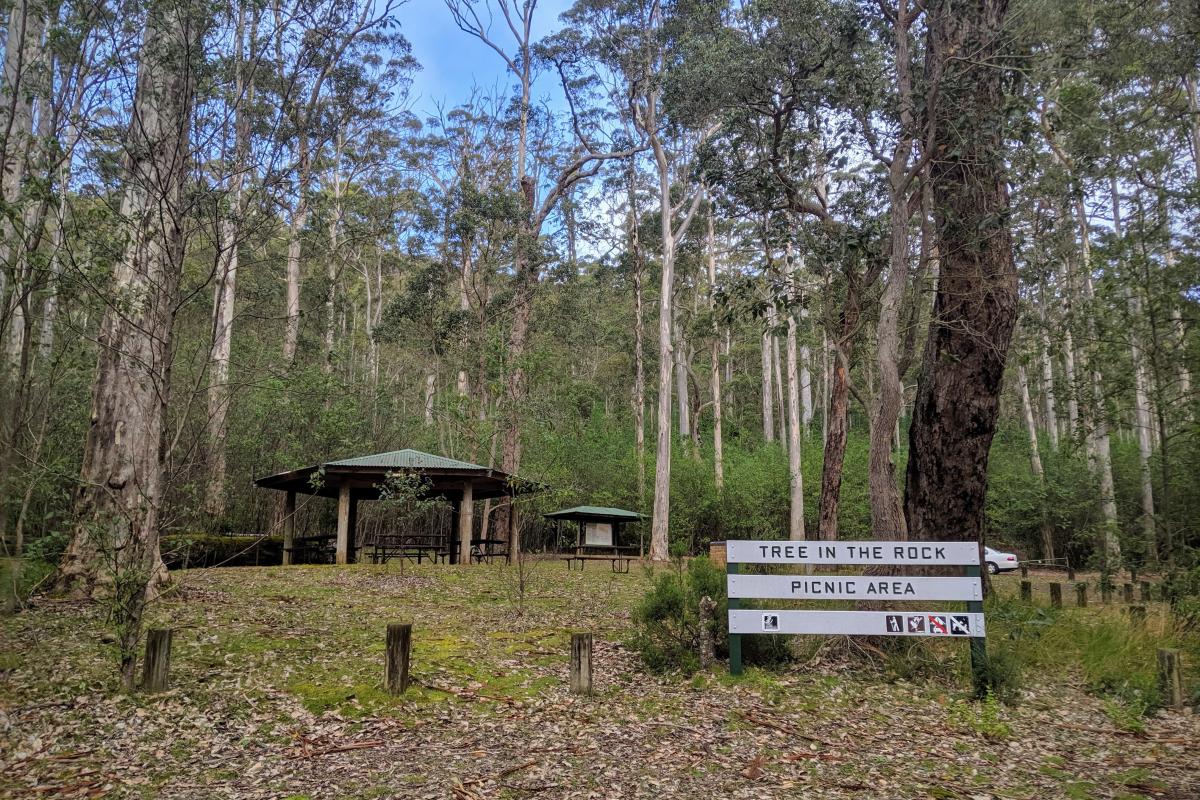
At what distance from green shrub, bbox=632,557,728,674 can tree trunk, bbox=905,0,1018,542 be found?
2.83 metres

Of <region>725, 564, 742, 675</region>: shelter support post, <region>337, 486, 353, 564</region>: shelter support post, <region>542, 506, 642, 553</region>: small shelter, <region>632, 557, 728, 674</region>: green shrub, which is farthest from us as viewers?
<region>542, 506, 642, 553</region>: small shelter

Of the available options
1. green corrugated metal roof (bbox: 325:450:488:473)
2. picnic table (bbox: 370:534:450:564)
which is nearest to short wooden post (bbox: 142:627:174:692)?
green corrugated metal roof (bbox: 325:450:488:473)

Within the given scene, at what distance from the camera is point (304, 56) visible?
5.94 metres

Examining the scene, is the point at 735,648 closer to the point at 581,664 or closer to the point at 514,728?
the point at 581,664

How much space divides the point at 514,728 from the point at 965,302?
595cm

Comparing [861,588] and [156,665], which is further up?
[861,588]

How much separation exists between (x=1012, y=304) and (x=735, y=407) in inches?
1145

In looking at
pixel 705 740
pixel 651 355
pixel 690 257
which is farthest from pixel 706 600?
pixel 651 355

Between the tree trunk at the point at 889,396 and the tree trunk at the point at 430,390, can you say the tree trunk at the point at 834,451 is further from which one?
the tree trunk at the point at 430,390

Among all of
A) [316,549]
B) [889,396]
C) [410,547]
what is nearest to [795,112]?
[889,396]

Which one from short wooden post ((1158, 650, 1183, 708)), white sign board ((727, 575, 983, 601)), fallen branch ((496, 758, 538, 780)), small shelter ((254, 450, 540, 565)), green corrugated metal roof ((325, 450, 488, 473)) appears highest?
green corrugated metal roof ((325, 450, 488, 473))

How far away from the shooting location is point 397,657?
4.96 meters

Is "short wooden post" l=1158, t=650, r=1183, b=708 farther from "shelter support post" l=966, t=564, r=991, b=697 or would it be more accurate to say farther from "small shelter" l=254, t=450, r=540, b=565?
"small shelter" l=254, t=450, r=540, b=565

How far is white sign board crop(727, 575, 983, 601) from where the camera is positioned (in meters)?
5.12
